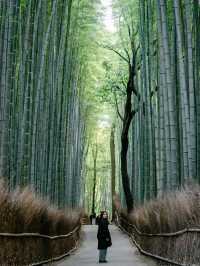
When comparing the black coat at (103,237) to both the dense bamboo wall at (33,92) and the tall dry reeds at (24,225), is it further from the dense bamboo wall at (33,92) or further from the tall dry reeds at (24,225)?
the tall dry reeds at (24,225)

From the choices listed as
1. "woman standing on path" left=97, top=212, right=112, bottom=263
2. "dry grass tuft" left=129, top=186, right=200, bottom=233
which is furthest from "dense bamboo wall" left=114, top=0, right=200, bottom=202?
"woman standing on path" left=97, top=212, right=112, bottom=263

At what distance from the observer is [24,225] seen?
6133mm

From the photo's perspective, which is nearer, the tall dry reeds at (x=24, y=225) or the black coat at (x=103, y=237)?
the tall dry reeds at (x=24, y=225)

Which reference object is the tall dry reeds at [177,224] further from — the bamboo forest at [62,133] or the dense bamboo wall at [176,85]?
the dense bamboo wall at [176,85]

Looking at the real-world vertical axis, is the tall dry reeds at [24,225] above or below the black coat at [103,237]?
above

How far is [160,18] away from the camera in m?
7.70

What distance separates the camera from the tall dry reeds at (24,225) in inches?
205

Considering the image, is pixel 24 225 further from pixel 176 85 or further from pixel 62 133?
pixel 62 133

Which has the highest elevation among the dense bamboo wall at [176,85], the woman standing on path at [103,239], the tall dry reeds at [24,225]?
the dense bamboo wall at [176,85]

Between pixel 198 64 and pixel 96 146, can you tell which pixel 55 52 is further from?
pixel 96 146

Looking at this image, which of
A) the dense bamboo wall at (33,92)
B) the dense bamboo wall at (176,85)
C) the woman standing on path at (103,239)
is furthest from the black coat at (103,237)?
the dense bamboo wall at (176,85)

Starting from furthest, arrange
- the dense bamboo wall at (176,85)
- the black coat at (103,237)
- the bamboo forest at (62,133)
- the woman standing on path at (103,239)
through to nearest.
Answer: the black coat at (103,237)
the woman standing on path at (103,239)
the dense bamboo wall at (176,85)
the bamboo forest at (62,133)

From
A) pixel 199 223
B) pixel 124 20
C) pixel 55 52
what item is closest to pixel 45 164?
pixel 55 52

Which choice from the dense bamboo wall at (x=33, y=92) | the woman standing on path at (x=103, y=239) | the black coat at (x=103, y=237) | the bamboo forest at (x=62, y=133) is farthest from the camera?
the black coat at (x=103, y=237)
